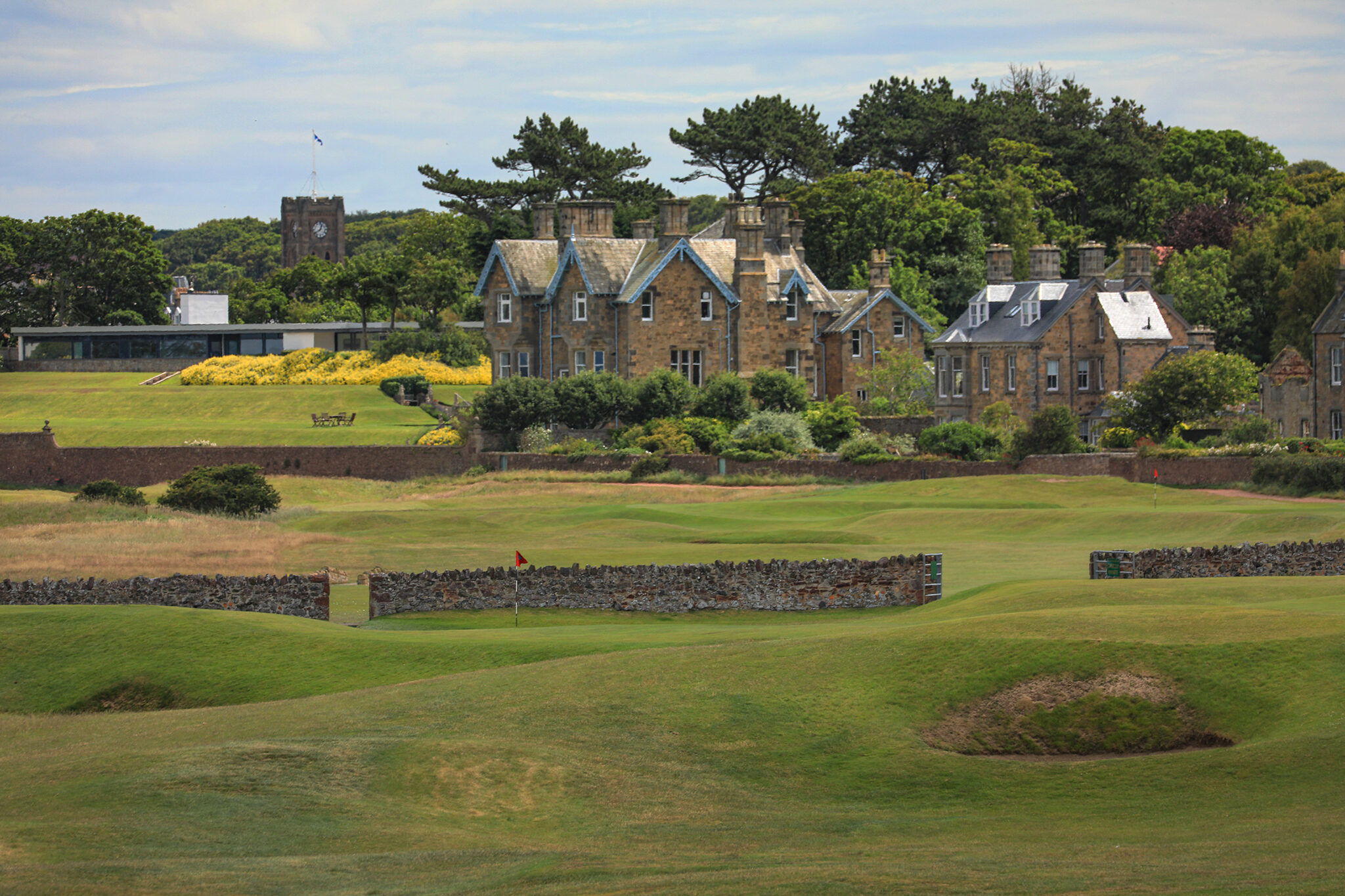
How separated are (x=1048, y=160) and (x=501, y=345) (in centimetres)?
5828

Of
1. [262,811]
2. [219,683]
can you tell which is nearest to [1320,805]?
[262,811]

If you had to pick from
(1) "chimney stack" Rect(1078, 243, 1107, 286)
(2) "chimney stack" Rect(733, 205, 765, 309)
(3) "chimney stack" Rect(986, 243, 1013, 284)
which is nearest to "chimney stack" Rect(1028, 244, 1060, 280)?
(3) "chimney stack" Rect(986, 243, 1013, 284)

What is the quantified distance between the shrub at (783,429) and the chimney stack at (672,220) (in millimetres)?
13602

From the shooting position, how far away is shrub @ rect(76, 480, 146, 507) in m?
51.2

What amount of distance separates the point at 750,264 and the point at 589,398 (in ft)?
43.2

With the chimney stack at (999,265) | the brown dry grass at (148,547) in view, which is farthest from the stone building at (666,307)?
the brown dry grass at (148,547)

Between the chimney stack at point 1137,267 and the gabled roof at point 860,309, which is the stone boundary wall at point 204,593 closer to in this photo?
the gabled roof at point 860,309

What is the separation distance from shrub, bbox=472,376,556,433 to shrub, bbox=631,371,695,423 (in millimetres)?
4180

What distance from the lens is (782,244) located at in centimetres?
8494

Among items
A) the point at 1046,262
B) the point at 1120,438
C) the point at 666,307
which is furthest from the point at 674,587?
the point at 1046,262

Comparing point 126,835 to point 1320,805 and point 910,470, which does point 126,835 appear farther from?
point 910,470

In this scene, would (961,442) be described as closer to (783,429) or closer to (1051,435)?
(1051,435)

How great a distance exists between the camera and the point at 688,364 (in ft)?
253

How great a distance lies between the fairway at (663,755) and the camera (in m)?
12.5
